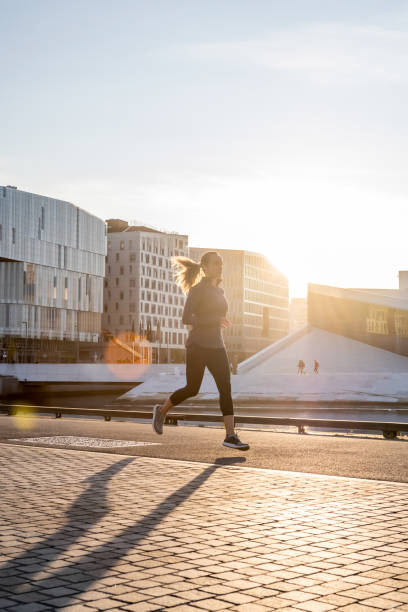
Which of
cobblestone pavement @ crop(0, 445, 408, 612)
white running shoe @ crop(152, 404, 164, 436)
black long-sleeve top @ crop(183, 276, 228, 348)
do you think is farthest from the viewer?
white running shoe @ crop(152, 404, 164, 436)

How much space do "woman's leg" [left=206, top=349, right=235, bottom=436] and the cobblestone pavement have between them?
4.65 feet

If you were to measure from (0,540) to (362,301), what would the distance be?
60.1m

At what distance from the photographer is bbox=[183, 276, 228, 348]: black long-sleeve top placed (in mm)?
7867

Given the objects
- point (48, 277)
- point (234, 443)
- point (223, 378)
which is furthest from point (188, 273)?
point (48, 277)

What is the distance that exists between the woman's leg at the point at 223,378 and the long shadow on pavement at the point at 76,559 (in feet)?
7.89

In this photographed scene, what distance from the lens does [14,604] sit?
2854mm

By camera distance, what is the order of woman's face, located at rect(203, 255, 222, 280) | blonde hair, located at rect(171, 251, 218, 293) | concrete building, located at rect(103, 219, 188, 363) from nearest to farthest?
woman's face, located at rect(203, 255, 222, 280) → blonde hair, located at rect(171, 251, 218, 293) → concrete building, located at rect(103, 219, 188, 363)

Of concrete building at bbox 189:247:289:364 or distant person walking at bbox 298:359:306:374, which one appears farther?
concrete building at bbox 189:247:289:364

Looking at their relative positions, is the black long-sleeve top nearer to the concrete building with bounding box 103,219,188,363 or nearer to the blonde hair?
the blonde hair

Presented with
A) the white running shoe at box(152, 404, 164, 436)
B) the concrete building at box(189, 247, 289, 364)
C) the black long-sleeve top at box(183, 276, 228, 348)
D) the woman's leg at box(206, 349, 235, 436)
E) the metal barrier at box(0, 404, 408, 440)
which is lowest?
the metal barrier at box(0, 404, 408, 440)

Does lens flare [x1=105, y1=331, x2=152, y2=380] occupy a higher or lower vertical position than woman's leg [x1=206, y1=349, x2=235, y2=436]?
higher

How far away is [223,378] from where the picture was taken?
7781 millimetres

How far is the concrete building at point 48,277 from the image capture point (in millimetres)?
82938

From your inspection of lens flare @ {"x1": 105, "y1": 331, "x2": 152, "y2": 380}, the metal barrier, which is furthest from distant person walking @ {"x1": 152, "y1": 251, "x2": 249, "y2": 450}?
lens flare @ {"x1": 105, "y1": 331, "x2": 152, "y2": 380}
